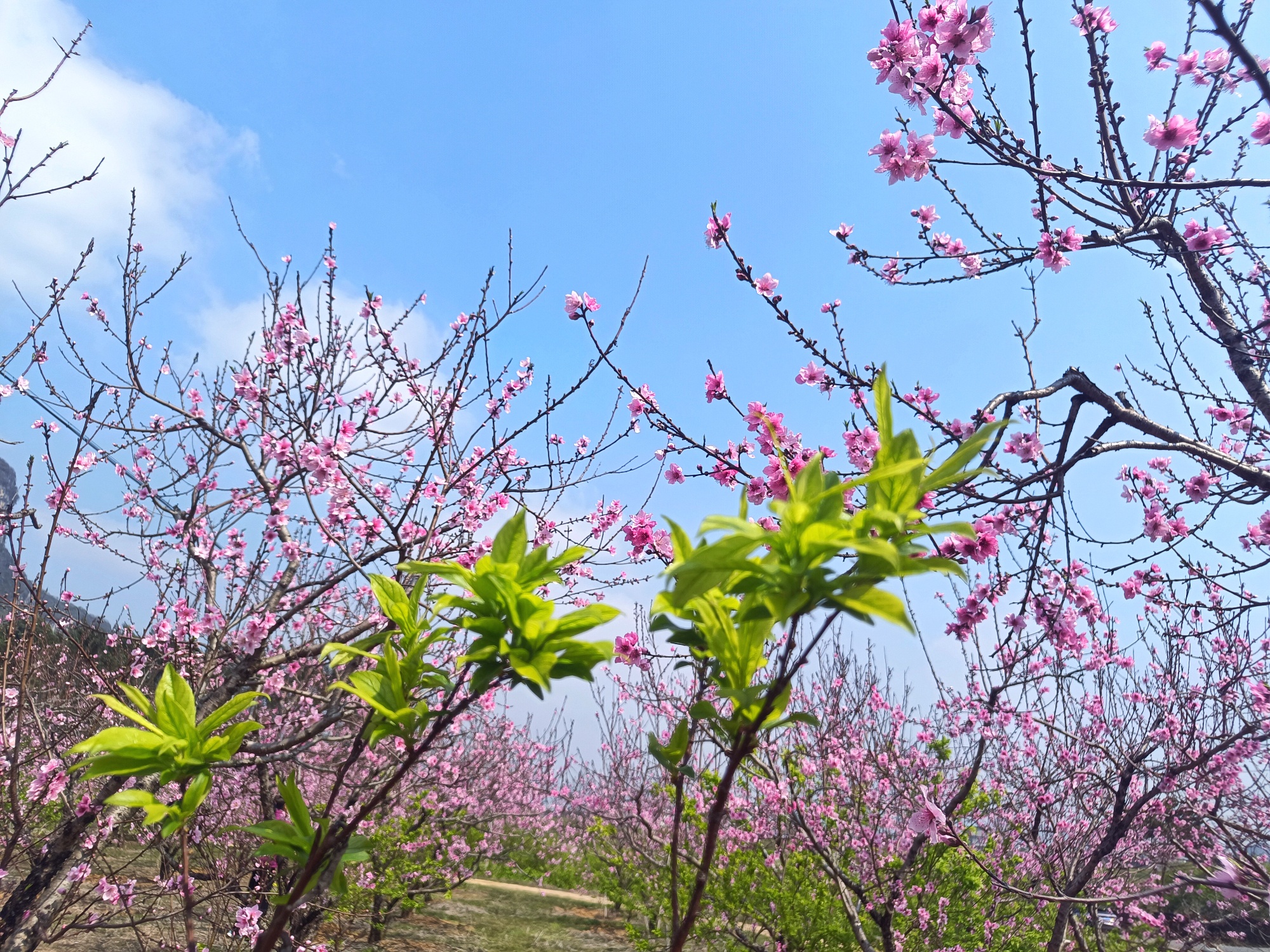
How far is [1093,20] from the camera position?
119 inches

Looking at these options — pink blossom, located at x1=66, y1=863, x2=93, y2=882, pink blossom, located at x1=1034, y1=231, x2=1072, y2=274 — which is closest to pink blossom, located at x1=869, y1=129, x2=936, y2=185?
pink blossom, located at x1=1034, y1=231, x2=1072, y2=274

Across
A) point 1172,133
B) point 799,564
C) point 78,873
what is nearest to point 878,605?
point 799,564

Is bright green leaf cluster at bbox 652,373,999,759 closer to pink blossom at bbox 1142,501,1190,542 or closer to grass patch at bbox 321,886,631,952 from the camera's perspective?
pink blossom at bbox 1142,501,1190,542

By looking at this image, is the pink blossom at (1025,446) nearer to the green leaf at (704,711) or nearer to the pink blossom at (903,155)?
the pink blossom at (903,155)

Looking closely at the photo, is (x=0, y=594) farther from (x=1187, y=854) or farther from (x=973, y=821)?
(x=973, y=821)

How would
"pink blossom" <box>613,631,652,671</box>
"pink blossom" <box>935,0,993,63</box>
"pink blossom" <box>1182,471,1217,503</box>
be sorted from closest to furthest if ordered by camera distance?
"pink blossom" <box>935,0,993,63</box>
"pink blossom" <box>613,631,652,671</box>
"pink blossom" <box>1182,471,1217,503</box>

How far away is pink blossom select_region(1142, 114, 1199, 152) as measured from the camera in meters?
A: 3.33

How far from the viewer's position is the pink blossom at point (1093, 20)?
299 cm

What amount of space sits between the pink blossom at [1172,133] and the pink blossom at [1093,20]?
547 millimetres

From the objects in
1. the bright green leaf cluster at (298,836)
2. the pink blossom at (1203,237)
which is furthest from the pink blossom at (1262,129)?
the bright green leaf cluster at (298,836)

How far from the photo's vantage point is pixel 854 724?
22.7ft

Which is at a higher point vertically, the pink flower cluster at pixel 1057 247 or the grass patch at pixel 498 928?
the pink flower cluster at pixel 1057 247

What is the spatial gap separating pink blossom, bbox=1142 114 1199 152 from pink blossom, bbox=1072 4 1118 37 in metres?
0.55

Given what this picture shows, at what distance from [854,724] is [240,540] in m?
6.03
